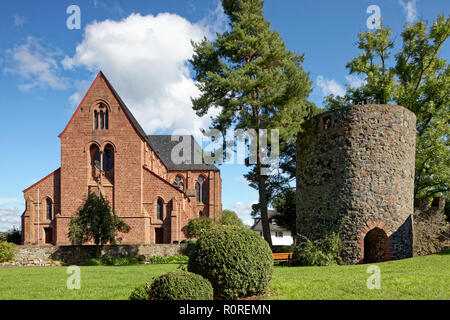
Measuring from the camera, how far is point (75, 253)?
2489 cm

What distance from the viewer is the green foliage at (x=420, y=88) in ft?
78.1

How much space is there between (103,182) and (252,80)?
22.3 meters

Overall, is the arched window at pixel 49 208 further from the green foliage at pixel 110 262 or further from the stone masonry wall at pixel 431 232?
the stone masonry wall at pixel 431 232

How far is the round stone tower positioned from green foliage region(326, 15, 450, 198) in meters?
8.51

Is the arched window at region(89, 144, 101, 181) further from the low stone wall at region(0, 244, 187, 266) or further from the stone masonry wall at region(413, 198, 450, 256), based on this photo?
the stone masonry wall at region(413, 198, 450, 256)

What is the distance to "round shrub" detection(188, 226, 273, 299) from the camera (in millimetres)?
8234

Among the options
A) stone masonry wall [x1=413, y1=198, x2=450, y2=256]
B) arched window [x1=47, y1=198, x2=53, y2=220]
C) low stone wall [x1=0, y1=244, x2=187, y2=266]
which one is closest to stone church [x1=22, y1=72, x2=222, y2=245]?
arched window [x1=47, y1=198, x2=53, y2=220]

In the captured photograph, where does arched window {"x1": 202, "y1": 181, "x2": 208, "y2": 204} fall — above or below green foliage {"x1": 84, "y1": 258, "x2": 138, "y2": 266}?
above

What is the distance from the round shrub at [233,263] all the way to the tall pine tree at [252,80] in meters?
10.7

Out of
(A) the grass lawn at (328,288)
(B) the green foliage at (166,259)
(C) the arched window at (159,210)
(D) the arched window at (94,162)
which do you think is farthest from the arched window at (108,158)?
(A) the grass lawn at (328,288)

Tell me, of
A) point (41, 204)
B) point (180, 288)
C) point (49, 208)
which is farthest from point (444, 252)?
point (41, 204)

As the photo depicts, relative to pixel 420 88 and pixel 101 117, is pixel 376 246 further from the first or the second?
pixel 101 117
